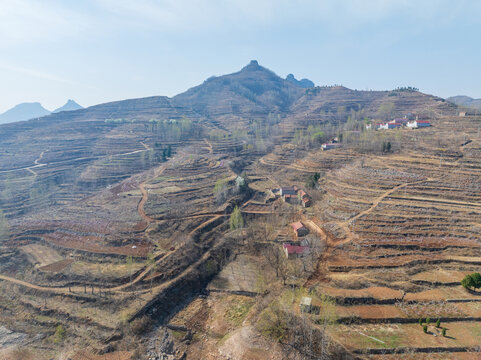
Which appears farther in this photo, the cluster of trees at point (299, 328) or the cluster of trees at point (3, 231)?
the cluster of trees at point (3, 231)

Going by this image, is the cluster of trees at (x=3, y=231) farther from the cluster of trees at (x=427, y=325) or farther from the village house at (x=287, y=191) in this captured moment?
the cluster of trees at (x=427, y=325)

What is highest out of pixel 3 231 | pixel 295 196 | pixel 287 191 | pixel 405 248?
pixel 287 191

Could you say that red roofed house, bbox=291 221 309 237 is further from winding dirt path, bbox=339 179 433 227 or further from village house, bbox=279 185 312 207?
village house, bbox=279 185 312 207

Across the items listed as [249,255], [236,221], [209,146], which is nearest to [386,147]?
[236,221]

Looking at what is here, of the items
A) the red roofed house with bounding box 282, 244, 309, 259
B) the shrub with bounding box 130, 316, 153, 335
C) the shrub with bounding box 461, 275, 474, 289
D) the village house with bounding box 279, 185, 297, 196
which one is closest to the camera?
the shrub with bounding box 461, 275, 474, 289

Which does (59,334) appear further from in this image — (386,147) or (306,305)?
(386,147)

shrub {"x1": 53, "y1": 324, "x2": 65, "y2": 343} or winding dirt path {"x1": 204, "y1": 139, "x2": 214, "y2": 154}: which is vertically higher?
winding dirt path {"x1": 204, "y1": 139, "x2": 214, "y2": 154}

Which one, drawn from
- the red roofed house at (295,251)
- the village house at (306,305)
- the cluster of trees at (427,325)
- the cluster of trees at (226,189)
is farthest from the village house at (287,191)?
the cluster of trees at (427,325)

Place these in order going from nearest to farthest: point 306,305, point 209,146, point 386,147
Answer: point 306,305 < point 386,147 < point 209,146

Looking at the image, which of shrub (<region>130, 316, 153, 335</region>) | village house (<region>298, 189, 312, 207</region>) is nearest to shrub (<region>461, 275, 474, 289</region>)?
village house (<region>298, 189, 312, 207</region>)
